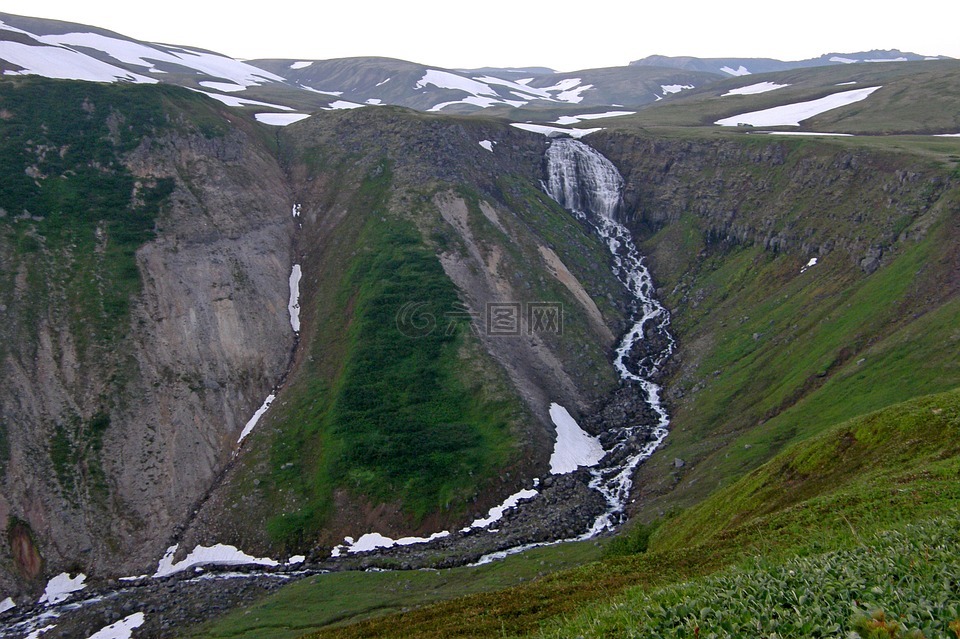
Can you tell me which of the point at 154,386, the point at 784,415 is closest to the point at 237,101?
the point at 154,386

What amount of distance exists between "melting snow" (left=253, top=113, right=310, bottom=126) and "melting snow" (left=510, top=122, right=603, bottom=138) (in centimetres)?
4292

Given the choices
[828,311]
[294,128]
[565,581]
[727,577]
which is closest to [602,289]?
[828,311]

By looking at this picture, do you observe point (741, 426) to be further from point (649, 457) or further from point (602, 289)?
point (602, 289)

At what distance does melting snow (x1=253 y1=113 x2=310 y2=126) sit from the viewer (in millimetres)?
119625

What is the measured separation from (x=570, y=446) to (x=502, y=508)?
1222cm

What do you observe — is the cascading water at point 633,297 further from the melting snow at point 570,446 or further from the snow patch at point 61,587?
the snow patch at point 61,587

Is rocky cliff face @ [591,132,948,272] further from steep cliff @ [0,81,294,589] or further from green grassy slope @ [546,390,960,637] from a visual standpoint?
steep cliff @ [0,81,294,589]

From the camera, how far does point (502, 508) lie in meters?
59.7

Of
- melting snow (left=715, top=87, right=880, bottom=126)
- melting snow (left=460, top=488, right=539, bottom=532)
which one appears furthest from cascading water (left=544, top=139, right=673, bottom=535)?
melting snow (left=715, top=87, right=880, bottom=126)

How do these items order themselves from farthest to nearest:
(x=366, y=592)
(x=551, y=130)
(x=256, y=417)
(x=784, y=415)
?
1. (x=551, y=130)
2. (x=256, y=417)
3. (x=784, y=415)
4. (x=366, y=592)

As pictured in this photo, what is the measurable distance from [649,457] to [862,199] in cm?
4513

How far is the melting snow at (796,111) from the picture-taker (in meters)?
136

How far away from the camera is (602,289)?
316ft

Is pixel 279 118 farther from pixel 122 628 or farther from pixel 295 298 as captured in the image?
pixel 122 628
